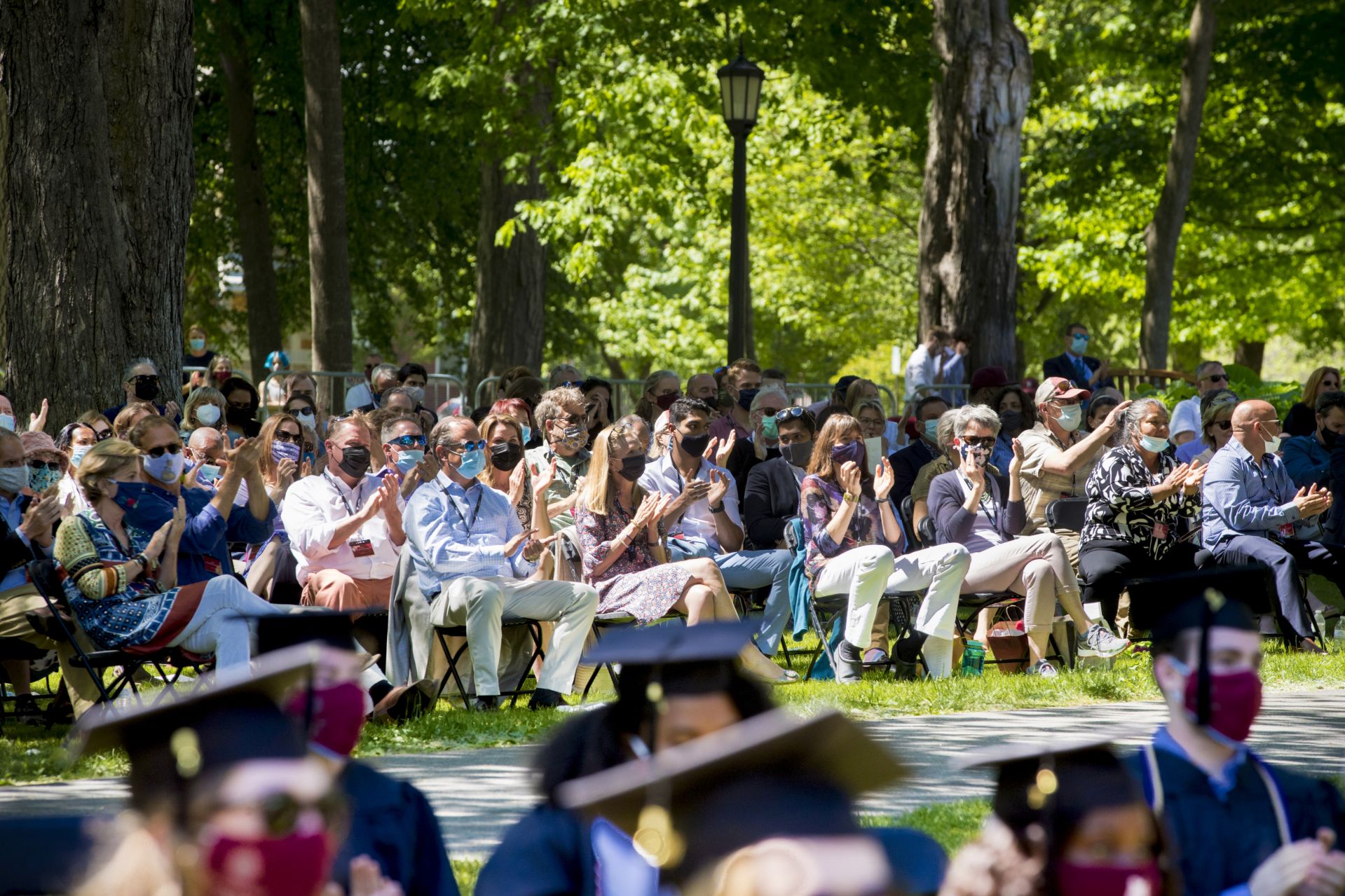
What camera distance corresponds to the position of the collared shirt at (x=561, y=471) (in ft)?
35.7

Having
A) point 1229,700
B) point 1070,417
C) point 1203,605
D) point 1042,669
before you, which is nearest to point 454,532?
point 1042,669

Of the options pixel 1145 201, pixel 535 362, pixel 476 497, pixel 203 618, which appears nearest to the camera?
pixel 203 618

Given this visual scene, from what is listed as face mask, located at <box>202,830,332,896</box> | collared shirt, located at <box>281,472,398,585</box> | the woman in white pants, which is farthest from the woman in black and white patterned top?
face mask, located at <box>202,830,332,896</box>

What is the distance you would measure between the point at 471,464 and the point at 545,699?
1.41m

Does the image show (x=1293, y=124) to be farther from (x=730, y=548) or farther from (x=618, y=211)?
(x=730, y=548)

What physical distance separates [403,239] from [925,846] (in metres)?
29.0

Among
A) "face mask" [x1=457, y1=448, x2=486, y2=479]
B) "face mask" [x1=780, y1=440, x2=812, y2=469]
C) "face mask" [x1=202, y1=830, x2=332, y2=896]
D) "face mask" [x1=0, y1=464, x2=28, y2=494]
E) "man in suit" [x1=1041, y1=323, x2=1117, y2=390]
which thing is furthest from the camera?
"man in suit" [x1=1041, y1=323, x2=1117, y2=390]

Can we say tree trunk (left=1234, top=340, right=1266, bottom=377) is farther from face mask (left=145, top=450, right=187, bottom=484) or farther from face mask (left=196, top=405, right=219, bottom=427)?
face mask (left=145, top=450, right=187, bottom=484)

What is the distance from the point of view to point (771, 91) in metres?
32.0

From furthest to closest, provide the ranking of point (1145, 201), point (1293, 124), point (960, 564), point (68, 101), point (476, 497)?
point (1145, 201)
point (1293, 124)
point (68, 101)
point (960, 564)
point (476, 497)

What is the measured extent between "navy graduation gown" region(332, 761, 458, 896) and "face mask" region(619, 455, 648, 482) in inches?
273

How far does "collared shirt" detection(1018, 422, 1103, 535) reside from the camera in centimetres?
1260

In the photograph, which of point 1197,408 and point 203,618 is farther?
point 1197,408

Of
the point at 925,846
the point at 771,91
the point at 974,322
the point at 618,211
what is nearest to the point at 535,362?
the point at 618,211
